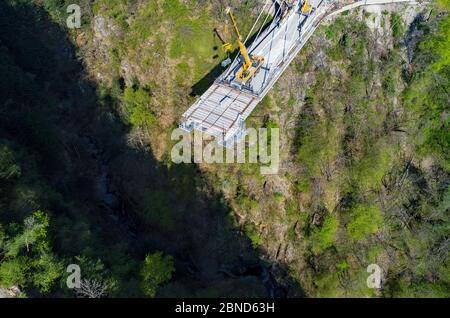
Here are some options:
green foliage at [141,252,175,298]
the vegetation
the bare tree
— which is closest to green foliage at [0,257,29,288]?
the vegetation

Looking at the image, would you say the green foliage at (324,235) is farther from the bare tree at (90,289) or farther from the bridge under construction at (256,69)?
the bare tree at (90,289)

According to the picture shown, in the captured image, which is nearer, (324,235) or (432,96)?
(324,235)

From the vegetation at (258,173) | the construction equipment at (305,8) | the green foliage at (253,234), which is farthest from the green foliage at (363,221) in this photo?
the construction equipment at (305,8)

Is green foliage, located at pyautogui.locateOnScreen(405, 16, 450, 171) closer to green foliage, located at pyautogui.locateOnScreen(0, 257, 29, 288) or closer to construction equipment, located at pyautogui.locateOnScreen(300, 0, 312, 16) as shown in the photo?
construction equipment, located at pyautogui.locateOnScreen(300, 0, 312, 16)

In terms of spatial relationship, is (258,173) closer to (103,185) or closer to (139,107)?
(139,107)

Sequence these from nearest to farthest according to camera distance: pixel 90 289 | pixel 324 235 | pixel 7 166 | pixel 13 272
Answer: pixel 13 272 < pixel 90 289 < pixel 7 166 < pixel 324 235

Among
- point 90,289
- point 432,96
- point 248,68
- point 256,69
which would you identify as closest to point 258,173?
point 256,69

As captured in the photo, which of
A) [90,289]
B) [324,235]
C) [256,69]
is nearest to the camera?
[90,289]
